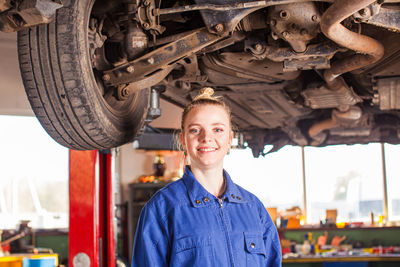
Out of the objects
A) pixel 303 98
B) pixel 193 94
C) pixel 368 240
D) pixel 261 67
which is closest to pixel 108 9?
pixel 261 67

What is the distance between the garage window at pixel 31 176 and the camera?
9414 millimetres

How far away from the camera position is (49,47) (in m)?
2.00

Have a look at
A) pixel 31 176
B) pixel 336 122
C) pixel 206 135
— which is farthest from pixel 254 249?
pixel 31 176

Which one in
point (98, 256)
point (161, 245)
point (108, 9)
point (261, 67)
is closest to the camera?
point (161, 245)

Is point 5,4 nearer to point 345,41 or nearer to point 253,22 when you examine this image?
point 253,22

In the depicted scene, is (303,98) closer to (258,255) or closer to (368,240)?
(258,255)

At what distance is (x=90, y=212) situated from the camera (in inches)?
152

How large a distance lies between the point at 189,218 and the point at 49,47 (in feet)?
2.94

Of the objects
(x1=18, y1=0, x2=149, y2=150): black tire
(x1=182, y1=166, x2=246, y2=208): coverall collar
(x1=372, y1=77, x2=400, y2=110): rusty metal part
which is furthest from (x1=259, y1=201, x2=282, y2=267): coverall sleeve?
(x1=372, y1=77, x2=400, y2=110): rusty metal part

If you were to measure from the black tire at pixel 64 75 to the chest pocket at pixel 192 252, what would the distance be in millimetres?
837

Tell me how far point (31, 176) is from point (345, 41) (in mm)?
8632

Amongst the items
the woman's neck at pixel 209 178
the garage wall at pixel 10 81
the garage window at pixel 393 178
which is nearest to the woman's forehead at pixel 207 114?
the woman's neck at pixel 209 178

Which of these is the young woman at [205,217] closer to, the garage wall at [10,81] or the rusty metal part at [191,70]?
the rusty metal part at [191,70]

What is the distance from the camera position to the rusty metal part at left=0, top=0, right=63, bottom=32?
1.85 metres
